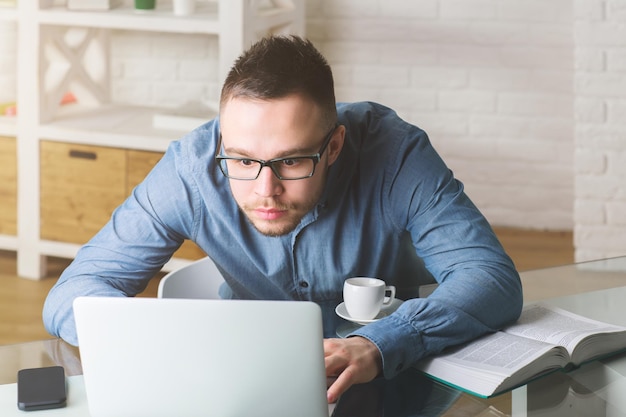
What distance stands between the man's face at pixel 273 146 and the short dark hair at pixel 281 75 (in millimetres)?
17

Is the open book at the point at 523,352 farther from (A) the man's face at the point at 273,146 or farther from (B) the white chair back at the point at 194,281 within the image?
(B) the white chair back at the point at 194,281

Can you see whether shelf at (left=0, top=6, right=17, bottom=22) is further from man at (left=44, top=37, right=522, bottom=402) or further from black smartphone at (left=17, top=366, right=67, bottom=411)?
black smartphone at (left=17, top=366, right=67, bottom=411)

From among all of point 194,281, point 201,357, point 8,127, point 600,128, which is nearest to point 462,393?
point 201,357

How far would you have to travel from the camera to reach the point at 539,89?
13.9 ft

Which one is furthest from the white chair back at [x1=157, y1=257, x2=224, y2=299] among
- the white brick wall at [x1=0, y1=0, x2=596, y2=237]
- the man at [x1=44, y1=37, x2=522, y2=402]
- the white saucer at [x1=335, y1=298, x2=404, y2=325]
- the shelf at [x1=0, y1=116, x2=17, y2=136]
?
the white brick wall at [x1=0, y1=0, x2=596, y2=237]

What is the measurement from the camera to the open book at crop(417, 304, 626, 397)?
1.46 m

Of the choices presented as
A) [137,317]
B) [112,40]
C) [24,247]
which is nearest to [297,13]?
[112,40]

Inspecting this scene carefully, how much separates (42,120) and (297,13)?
41.5 inches

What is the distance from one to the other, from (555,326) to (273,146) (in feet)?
1.82

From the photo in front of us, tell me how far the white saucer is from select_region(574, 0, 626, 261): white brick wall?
2.22m

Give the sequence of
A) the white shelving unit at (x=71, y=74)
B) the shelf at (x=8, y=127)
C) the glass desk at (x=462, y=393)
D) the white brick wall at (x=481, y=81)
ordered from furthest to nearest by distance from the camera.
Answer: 1. the white brick wall at (x=481, y=81)
2. the shelf at (x=8, y=127)
3. the white shelving unit at (x=71, y=74)
4. the glass desk at (x=462, y=393)

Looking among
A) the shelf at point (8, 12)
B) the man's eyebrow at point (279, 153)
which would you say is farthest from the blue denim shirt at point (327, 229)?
the shelf at point (8, 12)

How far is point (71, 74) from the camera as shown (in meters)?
3.89

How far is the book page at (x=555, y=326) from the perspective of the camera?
1.59 metres
